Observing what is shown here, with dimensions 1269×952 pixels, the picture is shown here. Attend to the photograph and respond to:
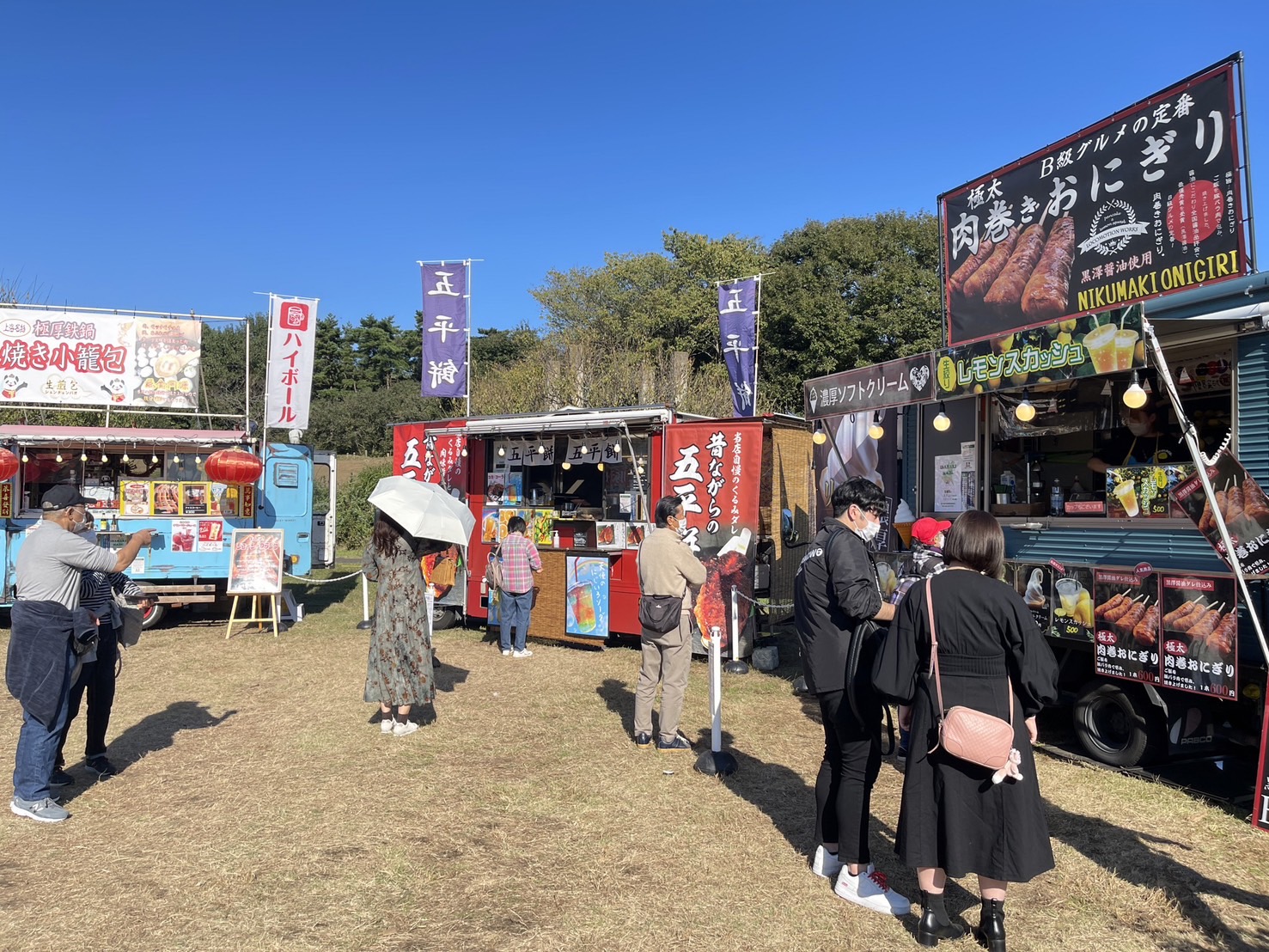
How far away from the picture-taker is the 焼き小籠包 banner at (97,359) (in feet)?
38.3


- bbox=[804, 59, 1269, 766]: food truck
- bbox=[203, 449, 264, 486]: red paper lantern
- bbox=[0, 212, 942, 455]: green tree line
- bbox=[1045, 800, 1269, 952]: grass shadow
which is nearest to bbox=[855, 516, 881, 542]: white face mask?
bbox=[804, 59, 1269, 766]: food truck

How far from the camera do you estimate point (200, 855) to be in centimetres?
418

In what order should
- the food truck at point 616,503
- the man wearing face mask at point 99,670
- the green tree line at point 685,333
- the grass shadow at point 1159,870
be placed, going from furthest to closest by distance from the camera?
the green tree line at point 685,333 → the food truck at point 616,503 → the man wearing face mask at point 99,670 → the grass shadow at point 1159,870

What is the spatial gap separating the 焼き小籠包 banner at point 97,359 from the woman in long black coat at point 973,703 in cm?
1177

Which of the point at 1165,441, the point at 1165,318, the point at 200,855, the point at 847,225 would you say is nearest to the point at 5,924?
the point at 200,855

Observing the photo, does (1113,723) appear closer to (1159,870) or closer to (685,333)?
(1159,870)

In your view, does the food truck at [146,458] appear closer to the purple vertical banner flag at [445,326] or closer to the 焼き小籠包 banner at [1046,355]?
the purple vertical banner flag at [445,326]

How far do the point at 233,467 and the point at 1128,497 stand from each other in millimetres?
9584

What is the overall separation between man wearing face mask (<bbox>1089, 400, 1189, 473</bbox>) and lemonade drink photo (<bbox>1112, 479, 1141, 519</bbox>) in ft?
2.29

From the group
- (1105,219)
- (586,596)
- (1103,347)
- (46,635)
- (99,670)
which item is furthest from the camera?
(586,596)

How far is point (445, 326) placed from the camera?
42.8ft

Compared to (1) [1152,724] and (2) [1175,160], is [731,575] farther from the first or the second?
(2) [1175,160]

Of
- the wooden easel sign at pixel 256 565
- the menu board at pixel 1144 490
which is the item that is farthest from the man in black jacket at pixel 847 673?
the wooden easel sign at pixel 256 565

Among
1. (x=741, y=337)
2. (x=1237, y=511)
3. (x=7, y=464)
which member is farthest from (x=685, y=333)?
(x=1237, y=511)
